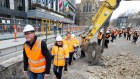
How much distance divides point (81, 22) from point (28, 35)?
75.9 m

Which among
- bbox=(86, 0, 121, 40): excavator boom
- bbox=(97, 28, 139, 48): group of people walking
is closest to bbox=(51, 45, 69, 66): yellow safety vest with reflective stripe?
bbox=(86, 0, 121, 40): excavator boom

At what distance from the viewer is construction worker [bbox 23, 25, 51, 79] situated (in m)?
3.55

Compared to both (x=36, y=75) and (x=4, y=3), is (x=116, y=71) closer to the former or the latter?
(x=36, y=75)

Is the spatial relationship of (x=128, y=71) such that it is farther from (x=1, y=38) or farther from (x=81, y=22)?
(x=81, y=22)

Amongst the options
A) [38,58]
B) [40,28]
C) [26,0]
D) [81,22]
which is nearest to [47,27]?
[40,28]

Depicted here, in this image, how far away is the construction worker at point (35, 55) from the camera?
3548mm

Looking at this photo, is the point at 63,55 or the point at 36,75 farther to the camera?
the point at 63,55

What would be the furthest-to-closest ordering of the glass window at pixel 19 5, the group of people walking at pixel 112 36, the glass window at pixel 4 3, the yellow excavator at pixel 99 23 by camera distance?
1. the glass window at pixel 19 5
2. the glass window at pixel 4 3
3. the group of people walking at pixel 112 36
4. the yellow excavator at pixel 99 23

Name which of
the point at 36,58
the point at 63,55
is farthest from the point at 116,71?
the point at 36,58

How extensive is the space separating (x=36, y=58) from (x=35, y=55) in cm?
9

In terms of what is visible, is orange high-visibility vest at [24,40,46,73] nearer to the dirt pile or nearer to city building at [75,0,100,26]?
the dirt pile

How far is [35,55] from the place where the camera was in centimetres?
365

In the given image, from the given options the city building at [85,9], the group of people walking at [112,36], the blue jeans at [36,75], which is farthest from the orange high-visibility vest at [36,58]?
the city building at [85,9]

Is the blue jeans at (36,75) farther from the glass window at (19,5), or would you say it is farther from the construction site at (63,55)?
the glass window at (19,5)
